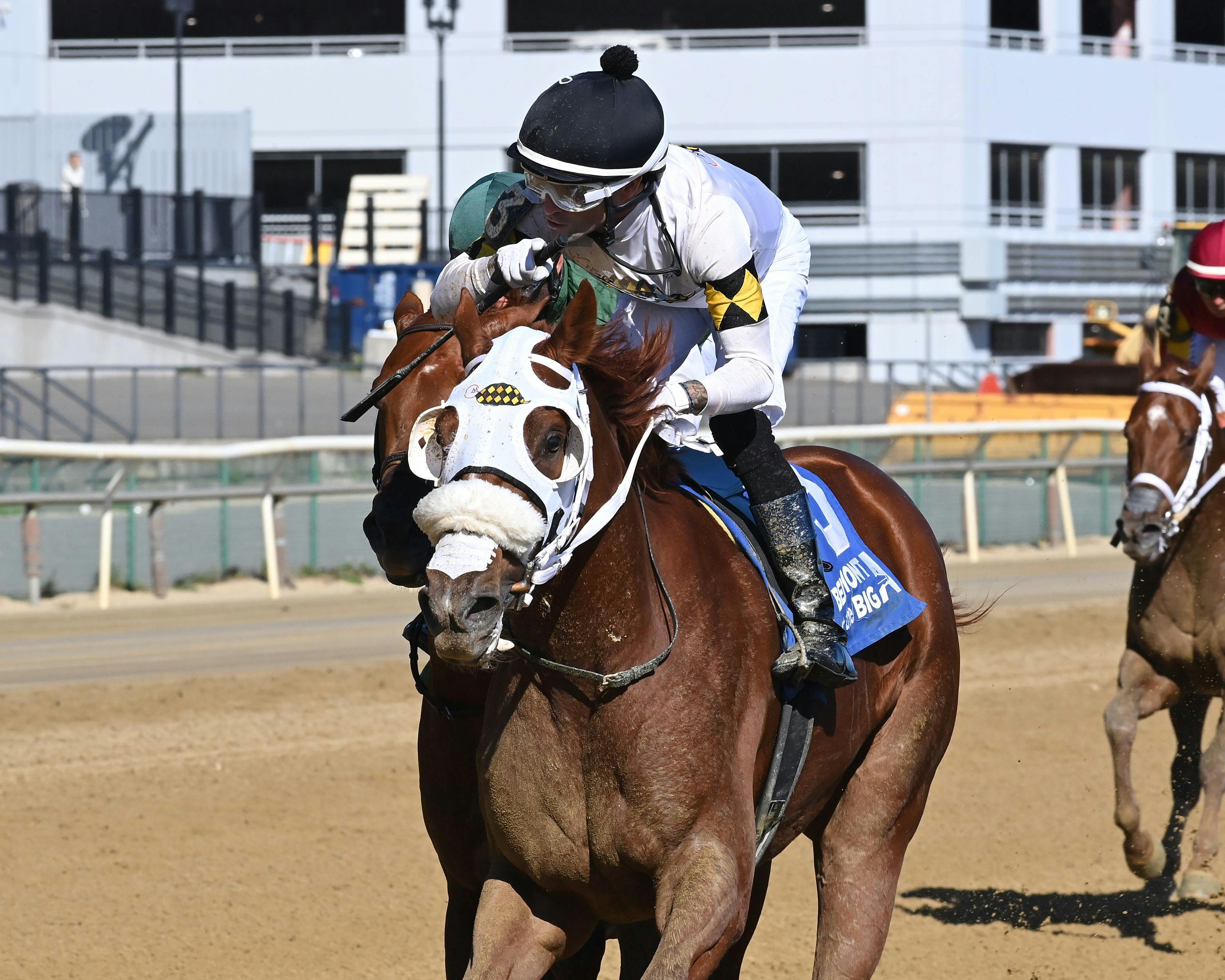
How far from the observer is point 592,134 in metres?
2.88

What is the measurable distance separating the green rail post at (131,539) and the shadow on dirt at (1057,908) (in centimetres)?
656

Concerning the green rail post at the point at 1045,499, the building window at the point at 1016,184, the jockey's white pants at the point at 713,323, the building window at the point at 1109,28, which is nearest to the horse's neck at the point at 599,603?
the jockey's white pants at the point at 713,323

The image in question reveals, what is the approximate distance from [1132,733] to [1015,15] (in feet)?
89.6

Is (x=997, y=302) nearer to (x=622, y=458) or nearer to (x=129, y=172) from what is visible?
(x=129, y=172)

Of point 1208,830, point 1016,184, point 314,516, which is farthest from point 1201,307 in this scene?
point 1016,184

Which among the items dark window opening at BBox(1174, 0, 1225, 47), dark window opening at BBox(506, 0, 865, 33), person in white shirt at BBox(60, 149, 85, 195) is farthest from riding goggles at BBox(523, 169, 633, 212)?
dark window opening at BBox(1174, 0, 1225, 47)

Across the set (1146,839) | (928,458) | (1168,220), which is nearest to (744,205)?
(1146,839)

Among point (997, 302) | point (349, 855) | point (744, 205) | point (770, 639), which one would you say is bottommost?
point (349, 855)

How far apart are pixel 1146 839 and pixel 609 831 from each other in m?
3.06

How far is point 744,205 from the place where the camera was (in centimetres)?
334

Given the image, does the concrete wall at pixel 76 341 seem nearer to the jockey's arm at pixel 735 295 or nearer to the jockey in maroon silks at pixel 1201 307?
the jockey in maroon silks at pixel 1201 307

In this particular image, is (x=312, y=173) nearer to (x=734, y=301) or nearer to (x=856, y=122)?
(x=856, y=122)

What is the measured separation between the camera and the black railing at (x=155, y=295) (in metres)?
19.7

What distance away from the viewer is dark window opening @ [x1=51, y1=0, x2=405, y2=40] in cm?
3203
